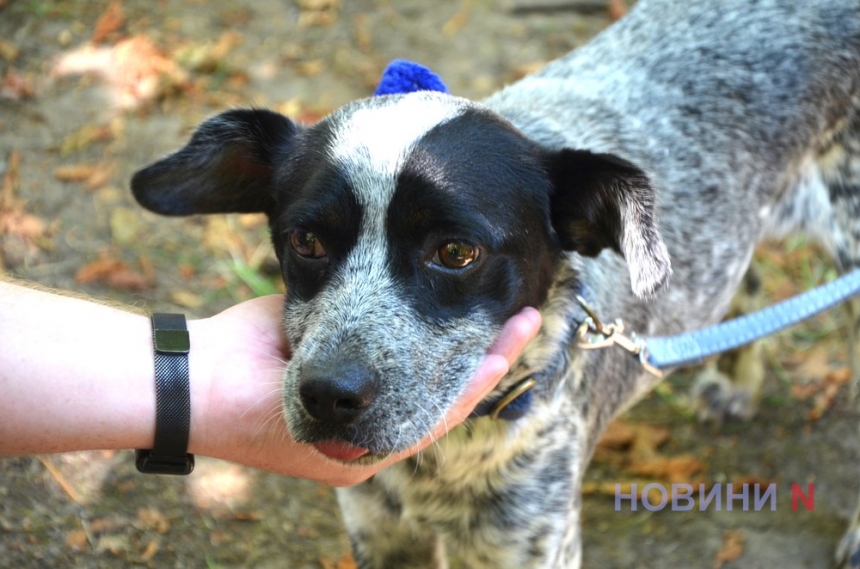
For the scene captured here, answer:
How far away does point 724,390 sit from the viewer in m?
4.25

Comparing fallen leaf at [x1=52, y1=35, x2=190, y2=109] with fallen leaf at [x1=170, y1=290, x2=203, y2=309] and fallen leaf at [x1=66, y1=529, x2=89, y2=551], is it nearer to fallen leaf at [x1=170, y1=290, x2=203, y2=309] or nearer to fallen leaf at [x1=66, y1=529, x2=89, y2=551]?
fallen leaf at [x1=170, y1=290, x2=203, y2=309]

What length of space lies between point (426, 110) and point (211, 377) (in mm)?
825

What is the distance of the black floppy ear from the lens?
2631mm

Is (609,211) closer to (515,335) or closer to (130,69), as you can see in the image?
(515,335)

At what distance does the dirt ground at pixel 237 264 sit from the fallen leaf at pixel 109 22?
0.04ft

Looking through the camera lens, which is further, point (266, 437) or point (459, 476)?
point (459, 476)

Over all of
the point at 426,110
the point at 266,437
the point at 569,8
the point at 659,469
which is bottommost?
the point at 659,469

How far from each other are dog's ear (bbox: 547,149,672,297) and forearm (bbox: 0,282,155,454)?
1088mm

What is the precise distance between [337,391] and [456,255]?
1.41 ft

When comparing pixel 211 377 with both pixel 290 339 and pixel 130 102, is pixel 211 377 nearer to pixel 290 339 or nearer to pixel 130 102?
pixel 290 339

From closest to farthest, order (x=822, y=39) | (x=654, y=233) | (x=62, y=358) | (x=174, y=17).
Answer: (x=62, y=358) → (x=654, y=233) → (x=822, y=39) → (x=174, y=17)

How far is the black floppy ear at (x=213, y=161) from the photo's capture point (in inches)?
104

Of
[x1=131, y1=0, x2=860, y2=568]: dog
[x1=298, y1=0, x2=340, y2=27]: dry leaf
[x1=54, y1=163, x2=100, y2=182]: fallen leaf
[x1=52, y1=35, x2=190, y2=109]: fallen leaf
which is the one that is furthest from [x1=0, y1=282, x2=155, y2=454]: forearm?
[x1=298, y1=0, x2=340, y2=27]: dry leaf

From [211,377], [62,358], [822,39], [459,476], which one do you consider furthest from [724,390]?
[62,358]
